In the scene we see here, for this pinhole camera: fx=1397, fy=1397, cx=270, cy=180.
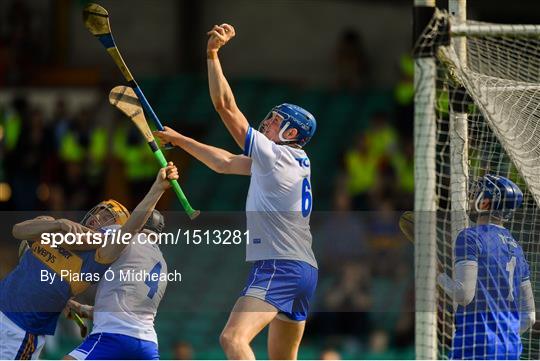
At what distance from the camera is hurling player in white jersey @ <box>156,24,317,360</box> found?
7.25 m

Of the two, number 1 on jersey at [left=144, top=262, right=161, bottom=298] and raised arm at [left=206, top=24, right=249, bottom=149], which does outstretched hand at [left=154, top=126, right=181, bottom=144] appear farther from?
number 1 on jersey at [left=144, top=262, right=161, bottom=298]

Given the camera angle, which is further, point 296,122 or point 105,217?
point 105,217

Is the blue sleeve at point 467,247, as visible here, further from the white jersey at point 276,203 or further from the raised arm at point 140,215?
the raised arm at point 140,215

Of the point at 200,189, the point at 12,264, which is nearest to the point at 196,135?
the point at 200,189

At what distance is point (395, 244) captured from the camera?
13406mm

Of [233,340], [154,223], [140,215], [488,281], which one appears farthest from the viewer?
[154,223]

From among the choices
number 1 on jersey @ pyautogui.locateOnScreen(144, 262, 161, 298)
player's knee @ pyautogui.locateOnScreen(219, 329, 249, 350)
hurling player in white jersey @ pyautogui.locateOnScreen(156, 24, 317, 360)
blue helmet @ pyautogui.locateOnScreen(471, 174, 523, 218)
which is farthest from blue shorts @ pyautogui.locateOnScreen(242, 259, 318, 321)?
blue helmet @ pyautogui.locateOnScreen(471, 174, 523, 218)

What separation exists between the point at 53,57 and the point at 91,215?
994 centimetres

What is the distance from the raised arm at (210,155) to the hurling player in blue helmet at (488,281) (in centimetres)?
123

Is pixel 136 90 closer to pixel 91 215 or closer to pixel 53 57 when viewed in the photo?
pixel 91 215

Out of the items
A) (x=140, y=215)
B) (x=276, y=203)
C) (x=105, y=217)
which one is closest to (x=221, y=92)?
(x=276, y=203)

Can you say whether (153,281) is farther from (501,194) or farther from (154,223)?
(501,194)

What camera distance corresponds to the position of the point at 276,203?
Result: 7395 millimetres

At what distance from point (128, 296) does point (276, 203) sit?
0.93 meters
